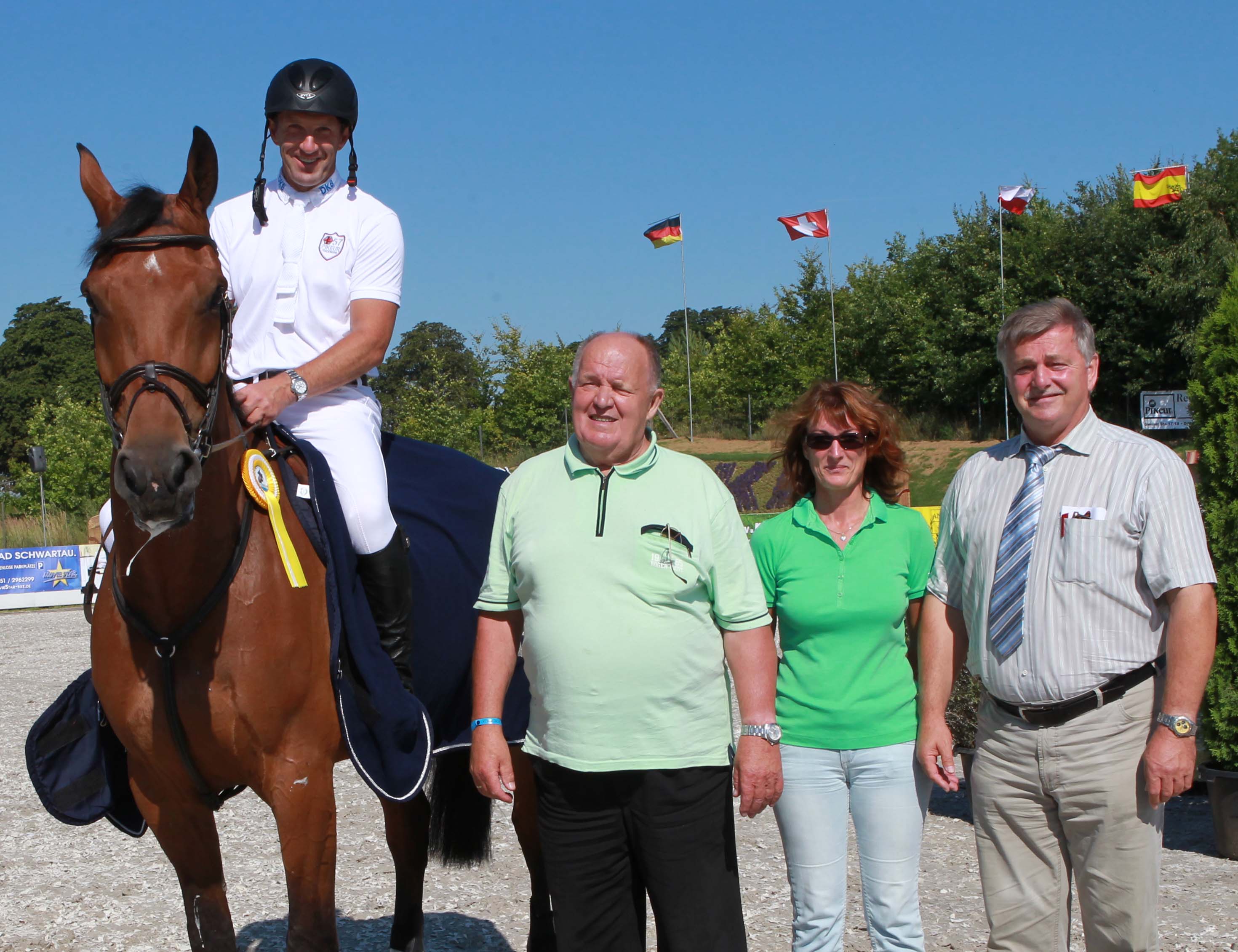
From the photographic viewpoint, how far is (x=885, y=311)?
50156 millimetres

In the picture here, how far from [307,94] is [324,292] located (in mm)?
665

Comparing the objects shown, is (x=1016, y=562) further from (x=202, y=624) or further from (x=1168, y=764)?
(x=202, y=624)

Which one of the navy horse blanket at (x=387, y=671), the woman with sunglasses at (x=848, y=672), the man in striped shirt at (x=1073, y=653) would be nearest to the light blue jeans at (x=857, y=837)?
the woman with sunglasses at (x=848, y=672)

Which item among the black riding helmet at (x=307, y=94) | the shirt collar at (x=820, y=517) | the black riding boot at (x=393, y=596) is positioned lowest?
the black riding boot at (x=393, y=596)

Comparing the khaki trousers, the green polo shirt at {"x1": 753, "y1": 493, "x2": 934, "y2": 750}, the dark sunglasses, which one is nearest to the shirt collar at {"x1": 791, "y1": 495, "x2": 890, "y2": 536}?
the green polo shirt at {"x1": 753, "y1": 493, "x2": 934, "y2": 750}

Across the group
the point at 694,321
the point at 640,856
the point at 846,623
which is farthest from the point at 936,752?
the point at 694,321

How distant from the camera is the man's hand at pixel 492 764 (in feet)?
9.74

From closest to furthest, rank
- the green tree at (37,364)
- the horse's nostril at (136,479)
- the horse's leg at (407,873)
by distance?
1. the horse's nostril at (136,479)
2. the horse's leg at (407,873)
3. the green tree at (37,364)

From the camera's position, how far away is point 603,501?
2.86m

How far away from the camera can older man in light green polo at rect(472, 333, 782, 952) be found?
110 inches

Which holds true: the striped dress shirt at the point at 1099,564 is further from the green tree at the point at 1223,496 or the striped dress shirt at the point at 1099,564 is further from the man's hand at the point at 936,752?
the green tree at the point at 1223,496

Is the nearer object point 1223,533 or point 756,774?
point 756,774

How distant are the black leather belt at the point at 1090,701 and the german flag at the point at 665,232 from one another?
139 ft

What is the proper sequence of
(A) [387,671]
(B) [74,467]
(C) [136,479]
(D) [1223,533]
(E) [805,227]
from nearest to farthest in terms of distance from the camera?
(C) [136,479]
(A) [387,671]
(D) [1223,533]
(B) [74,467]
(E) [805,227]
